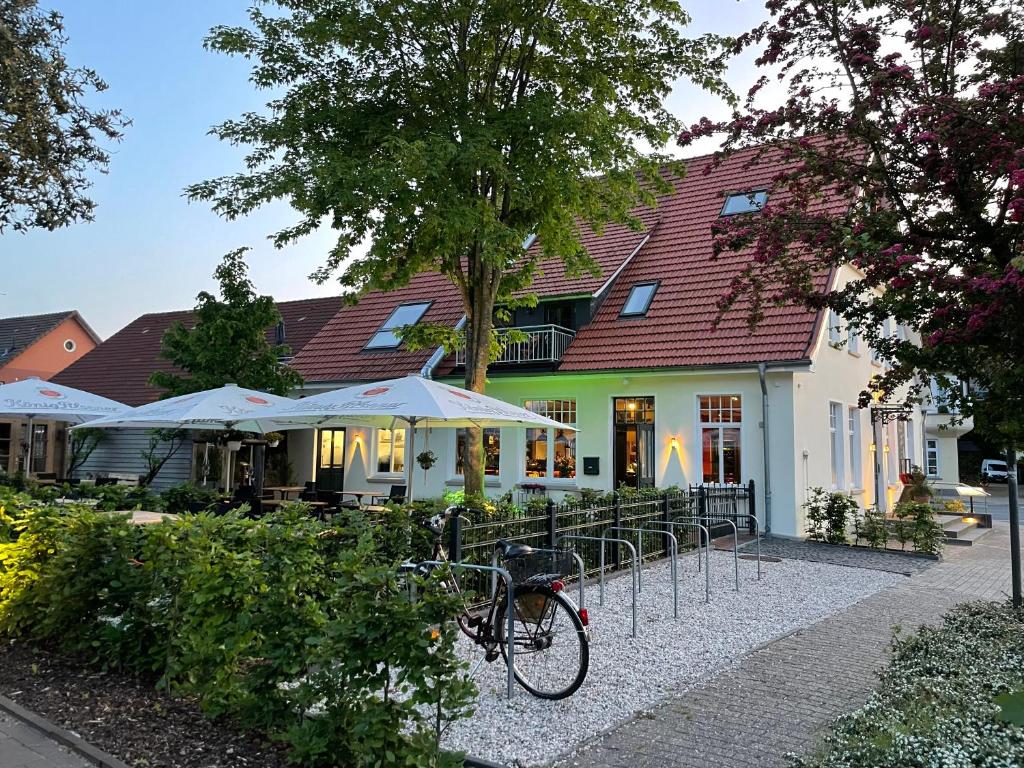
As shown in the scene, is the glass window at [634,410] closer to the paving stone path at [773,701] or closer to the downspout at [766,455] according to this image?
the downspout at [766,455]

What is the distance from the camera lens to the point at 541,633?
559 centimetres

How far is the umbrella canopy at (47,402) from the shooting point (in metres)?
12.7

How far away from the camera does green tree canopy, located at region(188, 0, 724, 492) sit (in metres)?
11.0

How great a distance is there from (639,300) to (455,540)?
1205 cm

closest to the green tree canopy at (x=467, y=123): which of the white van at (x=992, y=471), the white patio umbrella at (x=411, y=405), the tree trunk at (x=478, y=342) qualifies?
the tree trunk at (x=478, y=342)

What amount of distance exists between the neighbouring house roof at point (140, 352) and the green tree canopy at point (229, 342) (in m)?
7.63

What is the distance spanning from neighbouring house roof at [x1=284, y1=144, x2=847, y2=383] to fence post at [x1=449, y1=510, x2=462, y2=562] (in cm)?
805

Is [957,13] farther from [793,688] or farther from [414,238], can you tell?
[414,238]

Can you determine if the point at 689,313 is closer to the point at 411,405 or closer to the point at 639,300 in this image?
the point at 639,300

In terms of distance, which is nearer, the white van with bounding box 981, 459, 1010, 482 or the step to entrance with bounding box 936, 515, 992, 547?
the step to entrance with bounding box 936, 515, 992, 547

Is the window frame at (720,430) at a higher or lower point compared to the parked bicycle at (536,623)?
higher

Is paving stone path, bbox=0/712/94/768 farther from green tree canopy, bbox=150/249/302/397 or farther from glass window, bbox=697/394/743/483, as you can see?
glass window, bbox=697/394/743/483

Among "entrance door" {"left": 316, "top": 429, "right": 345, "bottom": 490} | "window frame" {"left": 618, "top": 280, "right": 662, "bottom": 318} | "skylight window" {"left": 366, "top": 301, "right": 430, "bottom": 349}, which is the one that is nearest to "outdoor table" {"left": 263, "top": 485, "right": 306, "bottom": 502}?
"entrance door" {"left": 316, "top": 429, "right": 345, "bottom": 490}

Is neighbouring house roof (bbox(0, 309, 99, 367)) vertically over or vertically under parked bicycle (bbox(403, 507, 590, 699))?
over
